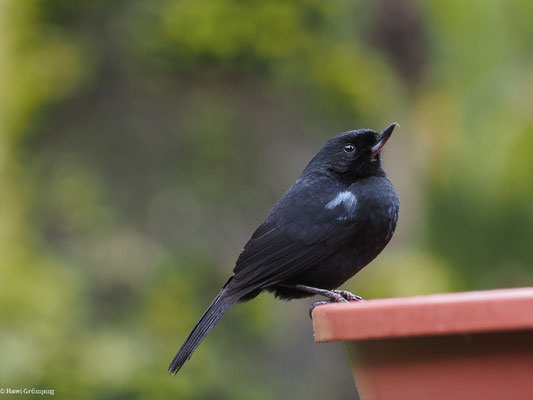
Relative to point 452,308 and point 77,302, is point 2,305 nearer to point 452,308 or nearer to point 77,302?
point 77,302

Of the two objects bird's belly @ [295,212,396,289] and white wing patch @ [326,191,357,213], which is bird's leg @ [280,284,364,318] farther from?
white wing patch @ [326,191,357,213]

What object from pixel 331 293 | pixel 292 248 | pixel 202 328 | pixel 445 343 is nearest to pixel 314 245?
pixel 292 248

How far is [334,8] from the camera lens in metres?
4.89

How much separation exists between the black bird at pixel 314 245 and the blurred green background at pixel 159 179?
1241mm

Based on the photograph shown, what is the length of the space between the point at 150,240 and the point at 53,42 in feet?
4.08

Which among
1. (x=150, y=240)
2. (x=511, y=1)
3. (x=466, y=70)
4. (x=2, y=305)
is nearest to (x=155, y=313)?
(x=150, y=240)

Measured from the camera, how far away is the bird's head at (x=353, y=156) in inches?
131

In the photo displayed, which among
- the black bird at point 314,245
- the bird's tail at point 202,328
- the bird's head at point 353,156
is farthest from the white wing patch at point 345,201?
the bird's tail at point 202,328

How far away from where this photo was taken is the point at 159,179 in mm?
4469

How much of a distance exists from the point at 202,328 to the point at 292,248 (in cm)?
43

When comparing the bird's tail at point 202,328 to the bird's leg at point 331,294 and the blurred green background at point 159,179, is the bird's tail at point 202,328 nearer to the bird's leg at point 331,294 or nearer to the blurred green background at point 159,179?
the bird's leg at point 331,294

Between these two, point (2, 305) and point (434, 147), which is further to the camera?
point (434, 147)

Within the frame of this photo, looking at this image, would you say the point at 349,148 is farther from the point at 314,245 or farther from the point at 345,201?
the point at 314,245

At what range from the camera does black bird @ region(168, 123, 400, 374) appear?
2.94 m
